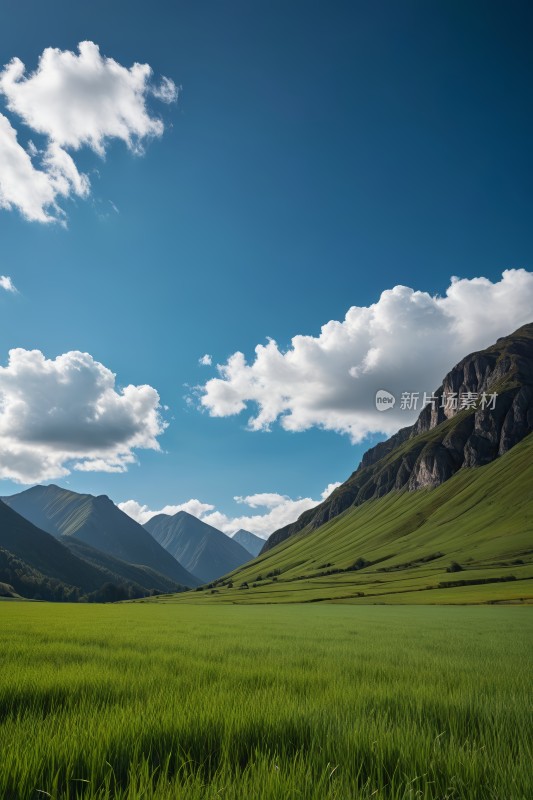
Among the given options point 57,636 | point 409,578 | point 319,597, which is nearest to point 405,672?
point 57,636

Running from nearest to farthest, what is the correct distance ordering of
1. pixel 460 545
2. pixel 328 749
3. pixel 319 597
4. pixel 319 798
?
1. pixel 319 798
2. pixel 328 749
3. pixel 319 597
4. pixel 460 545

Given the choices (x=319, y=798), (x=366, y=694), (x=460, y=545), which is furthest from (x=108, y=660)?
(x=460, y=545)

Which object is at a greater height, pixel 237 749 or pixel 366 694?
pixel 237 749

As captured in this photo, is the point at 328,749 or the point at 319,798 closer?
the point at 319,798

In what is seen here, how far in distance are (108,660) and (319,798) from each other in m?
7.60

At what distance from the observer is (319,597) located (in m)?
116

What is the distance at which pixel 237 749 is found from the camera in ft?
11.8

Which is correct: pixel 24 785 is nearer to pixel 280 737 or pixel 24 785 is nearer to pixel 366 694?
pixel 280 737

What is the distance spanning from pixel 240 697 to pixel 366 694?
1.74m

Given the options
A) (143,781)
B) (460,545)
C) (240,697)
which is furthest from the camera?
(460,545)

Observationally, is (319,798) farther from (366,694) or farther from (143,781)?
(366,694)

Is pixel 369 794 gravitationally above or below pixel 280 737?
above

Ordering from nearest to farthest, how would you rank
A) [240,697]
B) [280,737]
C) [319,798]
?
[319,798], [280,737], [240,697]

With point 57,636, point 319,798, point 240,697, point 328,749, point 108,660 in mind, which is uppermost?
point 319,798
